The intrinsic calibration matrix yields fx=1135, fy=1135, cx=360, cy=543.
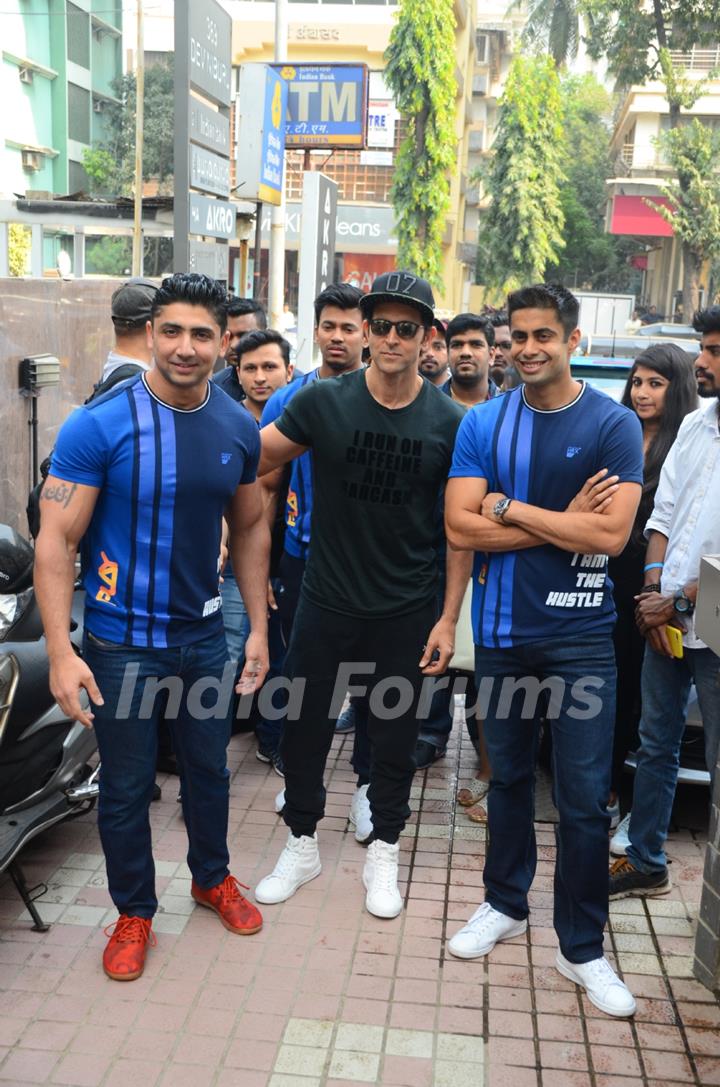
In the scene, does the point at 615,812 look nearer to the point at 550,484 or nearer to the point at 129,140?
the point at 550,484

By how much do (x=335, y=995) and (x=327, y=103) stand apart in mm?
16457

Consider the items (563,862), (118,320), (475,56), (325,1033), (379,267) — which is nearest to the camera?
(325,1033)

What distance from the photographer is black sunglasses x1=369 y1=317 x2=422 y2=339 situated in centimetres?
385

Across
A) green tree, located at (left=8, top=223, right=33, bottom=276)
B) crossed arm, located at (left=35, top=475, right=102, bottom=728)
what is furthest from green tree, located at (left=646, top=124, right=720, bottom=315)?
crossed arm, located at (left=35, top=475, right=102, bottom=728)

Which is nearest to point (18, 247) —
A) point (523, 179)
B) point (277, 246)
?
point (277, 246)

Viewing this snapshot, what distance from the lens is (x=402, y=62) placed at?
1045 inches

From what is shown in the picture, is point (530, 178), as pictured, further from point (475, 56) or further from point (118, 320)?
point (118, 320)

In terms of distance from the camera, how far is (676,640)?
3.94 meters

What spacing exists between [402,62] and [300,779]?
83.5ft

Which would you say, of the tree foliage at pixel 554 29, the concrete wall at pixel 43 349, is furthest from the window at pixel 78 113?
the concrete wall at pixel 43 349

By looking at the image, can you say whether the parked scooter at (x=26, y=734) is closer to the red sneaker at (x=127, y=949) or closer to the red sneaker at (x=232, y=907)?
the red sneaker at (x=127, y=949)

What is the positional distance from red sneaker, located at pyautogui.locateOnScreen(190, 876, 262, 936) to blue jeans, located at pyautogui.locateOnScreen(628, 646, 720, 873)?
1448 mm

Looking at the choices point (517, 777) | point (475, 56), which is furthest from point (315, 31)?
point (517, 777)

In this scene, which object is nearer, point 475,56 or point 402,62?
point 402,62
